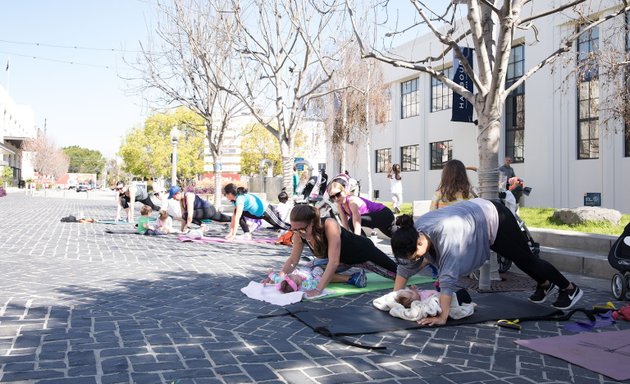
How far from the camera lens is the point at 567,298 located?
5.54 meters

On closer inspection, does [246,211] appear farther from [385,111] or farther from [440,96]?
[385,111]

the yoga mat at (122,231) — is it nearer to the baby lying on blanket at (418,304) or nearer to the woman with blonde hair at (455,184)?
the woman with blonde hair at (455,184)

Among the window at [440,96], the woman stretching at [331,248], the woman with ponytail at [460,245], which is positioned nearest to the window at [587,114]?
the window at [440,96]

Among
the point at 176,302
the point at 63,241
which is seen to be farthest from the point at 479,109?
the point at 63,241

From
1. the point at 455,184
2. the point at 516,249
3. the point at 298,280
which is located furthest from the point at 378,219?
the point at 516,249

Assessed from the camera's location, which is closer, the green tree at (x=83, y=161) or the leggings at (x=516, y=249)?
the leggings at (x=516, y=249)

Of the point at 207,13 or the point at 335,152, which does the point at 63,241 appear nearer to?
the point at 207,13

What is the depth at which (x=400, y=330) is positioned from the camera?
4777mm

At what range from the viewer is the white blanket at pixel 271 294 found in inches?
231

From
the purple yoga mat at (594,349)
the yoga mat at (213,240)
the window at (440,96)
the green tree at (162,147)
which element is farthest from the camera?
the green tree at (162,147)

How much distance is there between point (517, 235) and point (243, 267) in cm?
425

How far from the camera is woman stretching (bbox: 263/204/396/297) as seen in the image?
19.8ft

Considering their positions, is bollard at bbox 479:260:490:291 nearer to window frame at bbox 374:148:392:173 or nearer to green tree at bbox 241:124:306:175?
window frame at bbox 374:148:392:173

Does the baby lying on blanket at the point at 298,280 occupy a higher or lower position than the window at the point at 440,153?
lower
